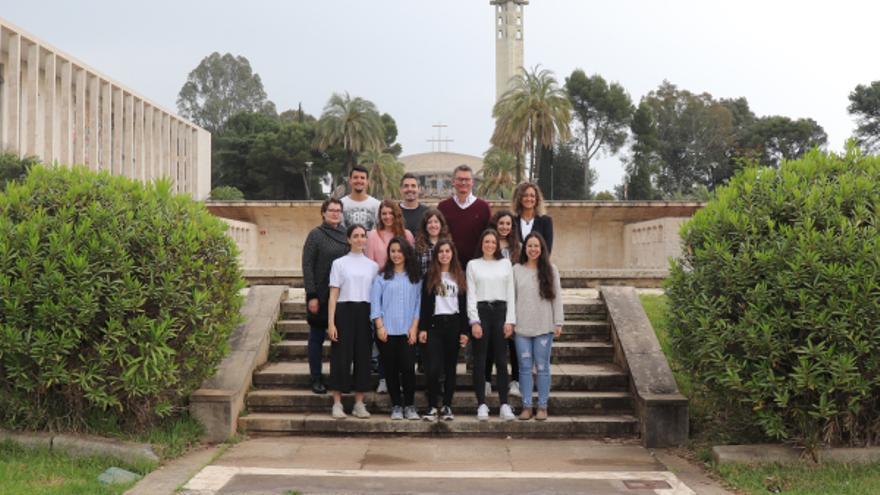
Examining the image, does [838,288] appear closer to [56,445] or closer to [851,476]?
[851,476]

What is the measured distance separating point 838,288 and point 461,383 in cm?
324

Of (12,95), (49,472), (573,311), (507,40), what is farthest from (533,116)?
(49,472)

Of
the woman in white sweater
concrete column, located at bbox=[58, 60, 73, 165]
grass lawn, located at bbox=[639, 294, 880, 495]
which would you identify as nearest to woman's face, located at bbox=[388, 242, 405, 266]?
the woman in white sweater

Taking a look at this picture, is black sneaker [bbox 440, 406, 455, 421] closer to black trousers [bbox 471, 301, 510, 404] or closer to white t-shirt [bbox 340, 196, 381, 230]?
black trousers [bbox 471, 301, 510, 404]

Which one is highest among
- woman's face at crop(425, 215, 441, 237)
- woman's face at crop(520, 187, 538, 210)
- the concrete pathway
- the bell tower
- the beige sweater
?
the bell tower

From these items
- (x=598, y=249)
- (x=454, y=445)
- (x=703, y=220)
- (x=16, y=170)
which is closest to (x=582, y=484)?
(x=454, y=445)

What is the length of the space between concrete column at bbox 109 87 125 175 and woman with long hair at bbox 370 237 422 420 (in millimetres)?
40733

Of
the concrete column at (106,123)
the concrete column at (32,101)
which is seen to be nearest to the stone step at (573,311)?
the concrete column at (32,101)

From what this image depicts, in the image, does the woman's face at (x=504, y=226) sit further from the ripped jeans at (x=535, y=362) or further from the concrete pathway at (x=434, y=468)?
the concrete pathway at (x=434, y=468)

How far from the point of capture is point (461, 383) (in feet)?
24.6

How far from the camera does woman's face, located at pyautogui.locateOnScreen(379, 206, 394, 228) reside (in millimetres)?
6973

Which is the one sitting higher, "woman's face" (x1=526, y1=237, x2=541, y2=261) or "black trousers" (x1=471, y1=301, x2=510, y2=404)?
"woman's face" (x1=526, y1=237, x2=541, y2=261)

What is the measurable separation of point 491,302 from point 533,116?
132ft

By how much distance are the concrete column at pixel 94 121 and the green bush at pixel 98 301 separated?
3708 cm
